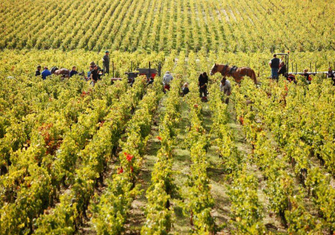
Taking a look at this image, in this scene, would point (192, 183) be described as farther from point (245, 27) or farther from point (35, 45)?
point (245, 27)

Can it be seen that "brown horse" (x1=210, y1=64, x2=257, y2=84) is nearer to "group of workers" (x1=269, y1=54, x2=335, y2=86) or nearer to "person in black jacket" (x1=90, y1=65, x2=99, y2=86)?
"group of workers" (x1=269, y1=54, x2=335, y2=86)

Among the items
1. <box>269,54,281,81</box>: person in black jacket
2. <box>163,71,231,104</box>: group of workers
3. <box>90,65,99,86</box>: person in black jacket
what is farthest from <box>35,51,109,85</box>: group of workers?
<box>269,54,281,81</box>: person in black jacket

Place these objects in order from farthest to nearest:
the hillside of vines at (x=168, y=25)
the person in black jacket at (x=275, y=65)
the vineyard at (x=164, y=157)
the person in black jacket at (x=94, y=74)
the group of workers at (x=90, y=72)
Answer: the hillside of vines at (x=168, y=25), the group of workers at (x=90, y=72), the person in black jacket at (x=94, y=74), the person in black jacket at (x=275, y=65), the vineyard at (x=164, y=157)

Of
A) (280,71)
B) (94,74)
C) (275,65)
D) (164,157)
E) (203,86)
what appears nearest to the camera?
(164,157)

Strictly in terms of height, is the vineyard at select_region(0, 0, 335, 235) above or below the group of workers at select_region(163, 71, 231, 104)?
above

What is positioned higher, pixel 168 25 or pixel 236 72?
pixel 236 72

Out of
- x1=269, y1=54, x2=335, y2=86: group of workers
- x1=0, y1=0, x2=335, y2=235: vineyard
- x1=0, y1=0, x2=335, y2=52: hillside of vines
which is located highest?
x1=0, y1=0, x2=335, y2=235: vineyard

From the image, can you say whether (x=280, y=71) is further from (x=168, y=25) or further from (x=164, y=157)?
(x=168, y=25)

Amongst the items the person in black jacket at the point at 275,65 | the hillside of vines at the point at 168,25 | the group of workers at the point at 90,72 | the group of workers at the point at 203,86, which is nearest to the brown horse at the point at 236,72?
the person in black jacket at the point at 275,65

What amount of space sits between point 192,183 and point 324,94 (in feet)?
28.9

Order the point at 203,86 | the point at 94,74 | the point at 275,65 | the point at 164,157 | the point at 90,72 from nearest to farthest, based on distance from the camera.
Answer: the point at 164,157 < the point at 203,86 < the point at 275,65 < the point at 94,74 < the point at 90,72

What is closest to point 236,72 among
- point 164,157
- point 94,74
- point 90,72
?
point 94,74

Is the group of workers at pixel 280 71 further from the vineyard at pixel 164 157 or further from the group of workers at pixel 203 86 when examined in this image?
the group of workers at pixel 203 86

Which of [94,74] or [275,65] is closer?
[275,65]
